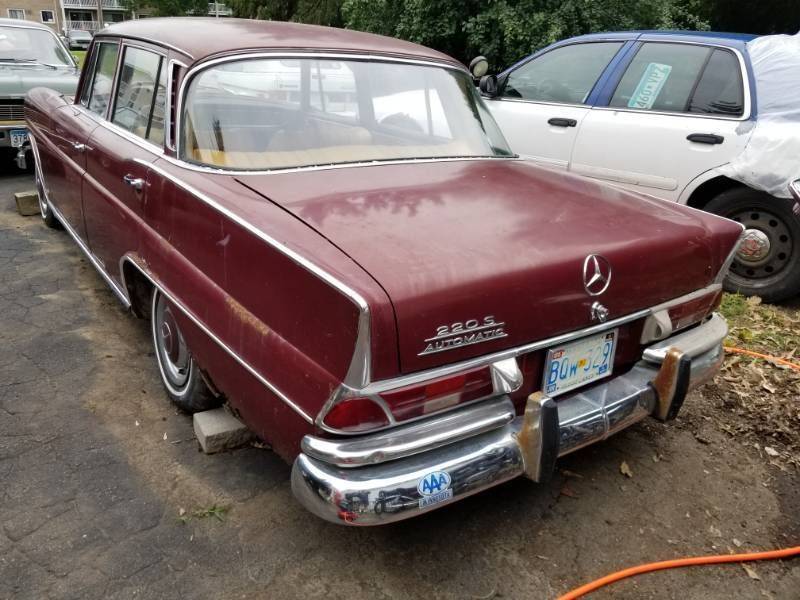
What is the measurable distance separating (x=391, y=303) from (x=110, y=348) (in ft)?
8.03

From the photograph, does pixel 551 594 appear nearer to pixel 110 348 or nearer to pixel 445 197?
pixel 445 197

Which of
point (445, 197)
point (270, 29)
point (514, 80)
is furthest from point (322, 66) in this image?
point (514, 80)

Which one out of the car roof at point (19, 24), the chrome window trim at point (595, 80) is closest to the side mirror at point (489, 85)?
the chrome window trim at point (595, 80)

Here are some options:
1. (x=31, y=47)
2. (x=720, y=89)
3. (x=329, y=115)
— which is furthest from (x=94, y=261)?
(x=31, y=47)

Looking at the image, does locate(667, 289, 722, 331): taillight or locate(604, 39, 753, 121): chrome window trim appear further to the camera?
locate(604, 39, 753, 121): chrome window trim

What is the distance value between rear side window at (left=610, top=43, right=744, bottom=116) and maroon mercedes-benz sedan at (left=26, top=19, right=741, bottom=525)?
1969 millimetres

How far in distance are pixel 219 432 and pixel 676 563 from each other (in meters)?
1.83

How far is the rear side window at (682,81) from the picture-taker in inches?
172

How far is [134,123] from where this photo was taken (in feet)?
10.5

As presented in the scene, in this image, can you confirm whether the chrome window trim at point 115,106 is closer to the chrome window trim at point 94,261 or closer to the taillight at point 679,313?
the chrome window trim at point 94,261

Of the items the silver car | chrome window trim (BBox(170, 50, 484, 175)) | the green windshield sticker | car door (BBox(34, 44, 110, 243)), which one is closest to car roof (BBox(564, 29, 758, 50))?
the green windshield sticker

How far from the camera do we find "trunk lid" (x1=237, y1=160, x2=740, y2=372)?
1834 mm

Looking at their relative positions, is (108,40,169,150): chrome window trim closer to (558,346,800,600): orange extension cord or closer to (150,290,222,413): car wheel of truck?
(150,290,222,413): car wheel of truck

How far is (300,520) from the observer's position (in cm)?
240
